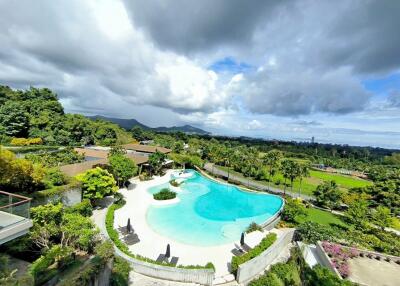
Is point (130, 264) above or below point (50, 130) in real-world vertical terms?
below

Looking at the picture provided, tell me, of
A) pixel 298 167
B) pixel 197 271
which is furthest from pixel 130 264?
pixel 298 167

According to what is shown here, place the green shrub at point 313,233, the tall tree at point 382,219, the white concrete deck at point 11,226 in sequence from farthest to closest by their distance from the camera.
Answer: the tall tree at point 382,219 < the green shrub at point 313,233 < the white concrete deck at point 11,226

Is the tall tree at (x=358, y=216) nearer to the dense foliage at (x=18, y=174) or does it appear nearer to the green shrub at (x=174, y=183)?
the green shrub at (x=174, y=183)

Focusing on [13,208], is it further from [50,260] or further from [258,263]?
[258,263]

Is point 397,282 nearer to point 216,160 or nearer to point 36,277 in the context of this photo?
point 36,277

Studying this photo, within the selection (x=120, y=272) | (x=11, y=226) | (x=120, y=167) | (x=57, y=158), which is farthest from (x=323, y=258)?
(x=57, y=158)

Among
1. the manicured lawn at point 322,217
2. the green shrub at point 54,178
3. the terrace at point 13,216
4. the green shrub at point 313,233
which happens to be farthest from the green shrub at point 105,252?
the manicured lawn at point 322,217
